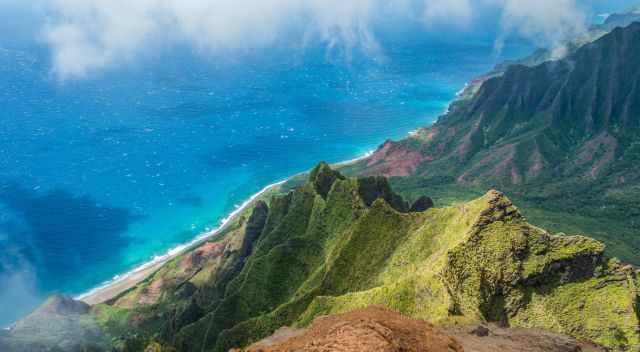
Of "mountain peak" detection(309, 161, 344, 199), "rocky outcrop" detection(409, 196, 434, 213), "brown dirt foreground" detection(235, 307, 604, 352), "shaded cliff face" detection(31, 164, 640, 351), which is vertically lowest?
"brown dirt foreground" detection(235, 307, 604, 352)

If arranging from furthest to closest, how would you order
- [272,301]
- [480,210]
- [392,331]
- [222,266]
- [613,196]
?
[613,196] → [222,266] → [272,301] → [480,210] → [392,331]

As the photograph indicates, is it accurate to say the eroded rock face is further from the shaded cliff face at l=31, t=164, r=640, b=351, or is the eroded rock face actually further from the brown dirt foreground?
the shaded cliff face at l=31, t=164, r=640, b=351

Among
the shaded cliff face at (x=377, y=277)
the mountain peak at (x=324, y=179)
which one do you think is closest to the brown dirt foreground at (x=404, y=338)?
the shaded cliff face at (x=377, y=277)

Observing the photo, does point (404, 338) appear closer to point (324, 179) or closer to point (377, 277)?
point (377, 277)

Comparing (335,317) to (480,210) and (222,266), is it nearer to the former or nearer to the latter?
(480,210)

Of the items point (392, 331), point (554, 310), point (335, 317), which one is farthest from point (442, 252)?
point (392, 331)

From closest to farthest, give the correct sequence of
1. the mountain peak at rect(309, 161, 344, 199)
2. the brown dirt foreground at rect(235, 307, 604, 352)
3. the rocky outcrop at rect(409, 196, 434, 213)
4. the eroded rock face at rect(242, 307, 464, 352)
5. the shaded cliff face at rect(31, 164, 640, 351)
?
the eroded rock face at rect(242, 307, 464, 352)
the brown dirt foreground at rect(235, 307, 604, 352)
the shaded cliff face at rect(31, 164, 640, 351)
the mountain peak at rect(309, 161, 344, 199)
the rocky outcrop at rect(409, 196, 434, 213)

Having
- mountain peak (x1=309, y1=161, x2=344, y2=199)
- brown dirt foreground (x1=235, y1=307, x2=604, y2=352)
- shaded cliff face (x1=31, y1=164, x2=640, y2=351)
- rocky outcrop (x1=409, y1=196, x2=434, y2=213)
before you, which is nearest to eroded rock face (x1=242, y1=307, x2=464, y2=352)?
brown dirt foreground (x1=235, y1=307, x2=604, y2=352)
